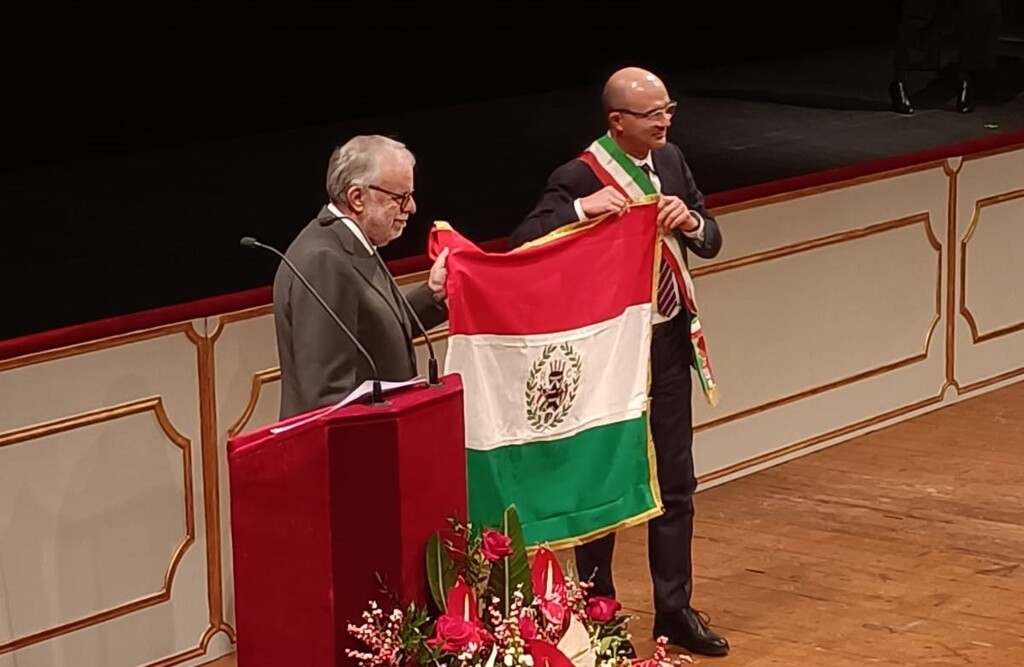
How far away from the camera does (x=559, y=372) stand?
447 cm

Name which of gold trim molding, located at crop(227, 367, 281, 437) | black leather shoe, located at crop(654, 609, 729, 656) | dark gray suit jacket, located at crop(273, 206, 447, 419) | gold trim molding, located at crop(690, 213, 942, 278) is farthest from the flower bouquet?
gold trim molding, located at crop(690, 213, 942, 278)

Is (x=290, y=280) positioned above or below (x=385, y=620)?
above

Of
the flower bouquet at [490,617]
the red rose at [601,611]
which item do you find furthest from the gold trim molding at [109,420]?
the red rose at [601,611]

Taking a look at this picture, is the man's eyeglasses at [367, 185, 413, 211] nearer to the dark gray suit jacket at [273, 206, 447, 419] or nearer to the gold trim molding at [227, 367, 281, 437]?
the dark gray suit jacket at [273, 206, 447, 419]

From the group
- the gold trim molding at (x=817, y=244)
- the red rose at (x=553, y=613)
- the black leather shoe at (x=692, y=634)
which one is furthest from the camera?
the gold trim molding at (x=817, y=244)

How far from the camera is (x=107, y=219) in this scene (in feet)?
35.0

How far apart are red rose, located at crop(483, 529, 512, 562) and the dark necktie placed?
1529mm

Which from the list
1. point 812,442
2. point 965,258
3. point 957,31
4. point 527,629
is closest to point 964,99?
point 957,31

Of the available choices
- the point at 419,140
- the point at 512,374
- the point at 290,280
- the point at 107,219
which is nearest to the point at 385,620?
the point at 290,280

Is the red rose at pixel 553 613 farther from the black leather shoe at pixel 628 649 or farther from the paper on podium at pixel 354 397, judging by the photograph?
the black leather shoe at pixel 628 649

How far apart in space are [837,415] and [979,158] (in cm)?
118

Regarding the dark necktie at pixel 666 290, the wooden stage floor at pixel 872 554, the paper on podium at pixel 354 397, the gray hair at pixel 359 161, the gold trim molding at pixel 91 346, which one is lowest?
the wooden stage floor at pixel 872 554

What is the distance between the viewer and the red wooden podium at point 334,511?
126 inches

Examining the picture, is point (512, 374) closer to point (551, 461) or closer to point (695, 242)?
point (551, 461)
